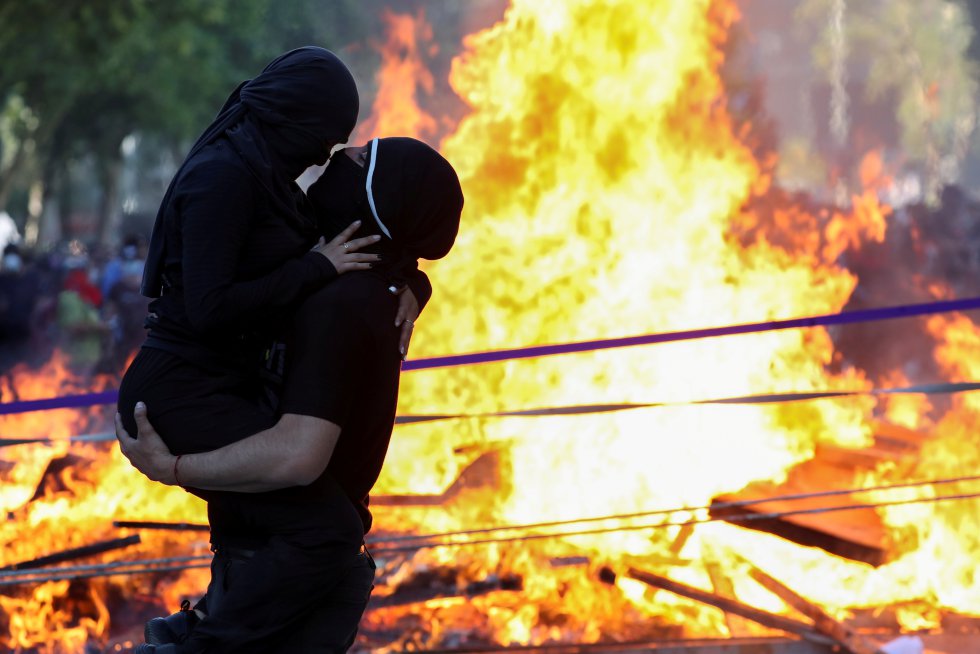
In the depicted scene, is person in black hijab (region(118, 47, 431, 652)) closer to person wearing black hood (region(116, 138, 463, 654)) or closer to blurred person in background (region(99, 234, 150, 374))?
person wearing black hood (region(116, 138, 463, 654))

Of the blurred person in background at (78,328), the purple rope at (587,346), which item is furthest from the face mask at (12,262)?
the purple rope at (587,346)

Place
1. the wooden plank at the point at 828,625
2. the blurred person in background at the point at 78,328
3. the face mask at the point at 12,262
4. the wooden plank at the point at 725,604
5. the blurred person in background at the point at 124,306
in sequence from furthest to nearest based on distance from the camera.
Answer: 1. the face mask at the point at 12,262
2. the blurred person in background at the point at 78,328
3. the blurred person in background at the point at 124,306
4. the wooden plank at the point at 725,604
5. the wooden plank at the point at 828,625

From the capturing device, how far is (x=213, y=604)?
241 centimetres

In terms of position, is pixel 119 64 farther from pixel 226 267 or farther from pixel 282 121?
pixel 226 267

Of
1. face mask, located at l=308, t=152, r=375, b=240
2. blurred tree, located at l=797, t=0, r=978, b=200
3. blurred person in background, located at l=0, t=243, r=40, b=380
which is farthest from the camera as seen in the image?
blurred tree, located at l=797, t=0, r=978, b=200

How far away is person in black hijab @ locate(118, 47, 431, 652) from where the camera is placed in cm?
224

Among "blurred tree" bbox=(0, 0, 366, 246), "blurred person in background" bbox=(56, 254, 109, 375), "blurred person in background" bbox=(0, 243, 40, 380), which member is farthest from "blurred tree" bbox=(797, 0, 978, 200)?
"blurred person in background" bbox=(0, 243, 40, 380)

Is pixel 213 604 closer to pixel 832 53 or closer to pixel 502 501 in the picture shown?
pixel 502 501

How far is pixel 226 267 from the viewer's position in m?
2.23

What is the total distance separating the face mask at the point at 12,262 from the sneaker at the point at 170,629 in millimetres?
15895

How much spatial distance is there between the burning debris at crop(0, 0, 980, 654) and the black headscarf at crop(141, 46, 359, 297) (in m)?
1.96

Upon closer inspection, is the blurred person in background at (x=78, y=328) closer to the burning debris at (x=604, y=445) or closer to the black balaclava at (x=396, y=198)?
the burning debris at (x=604, y=445)

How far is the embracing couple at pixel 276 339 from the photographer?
2.29m

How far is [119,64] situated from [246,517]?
22364 millimetres
